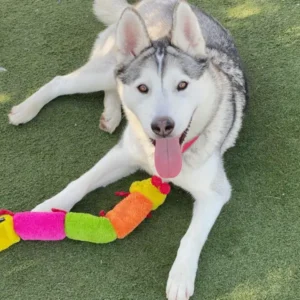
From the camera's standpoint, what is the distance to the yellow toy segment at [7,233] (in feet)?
9.67

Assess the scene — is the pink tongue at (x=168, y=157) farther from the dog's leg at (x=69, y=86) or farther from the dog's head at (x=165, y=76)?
the dog's leg at (x=69, y=86)

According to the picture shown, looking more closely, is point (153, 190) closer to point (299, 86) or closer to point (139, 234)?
point (139, 234)

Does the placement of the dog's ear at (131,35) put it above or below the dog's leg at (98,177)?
above

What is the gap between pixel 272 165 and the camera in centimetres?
342

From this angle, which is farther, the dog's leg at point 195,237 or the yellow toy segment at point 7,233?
the yellow toy segment at point 7,233

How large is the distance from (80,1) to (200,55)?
196cm

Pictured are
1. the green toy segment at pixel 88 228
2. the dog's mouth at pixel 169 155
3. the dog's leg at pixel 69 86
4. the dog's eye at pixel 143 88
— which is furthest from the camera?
the dog's leg at pixel 69 86

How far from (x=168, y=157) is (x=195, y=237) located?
0.43 metres

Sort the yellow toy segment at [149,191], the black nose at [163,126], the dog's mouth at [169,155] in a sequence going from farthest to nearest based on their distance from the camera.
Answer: the yellow toy segment at [149,191]
the dog's mouth at [169,155]
the black nose at [163,126]

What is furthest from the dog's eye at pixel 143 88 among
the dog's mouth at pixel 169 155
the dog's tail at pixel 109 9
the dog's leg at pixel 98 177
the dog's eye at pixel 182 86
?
the dog's tail at pixel 109 9

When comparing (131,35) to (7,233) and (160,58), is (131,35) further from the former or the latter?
(7,233)

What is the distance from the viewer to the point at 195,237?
2912mm

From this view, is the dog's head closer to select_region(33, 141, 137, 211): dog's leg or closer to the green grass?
select_region(33, 141, 137, 211): dog's leg

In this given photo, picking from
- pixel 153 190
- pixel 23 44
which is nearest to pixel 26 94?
pixel 23 44
